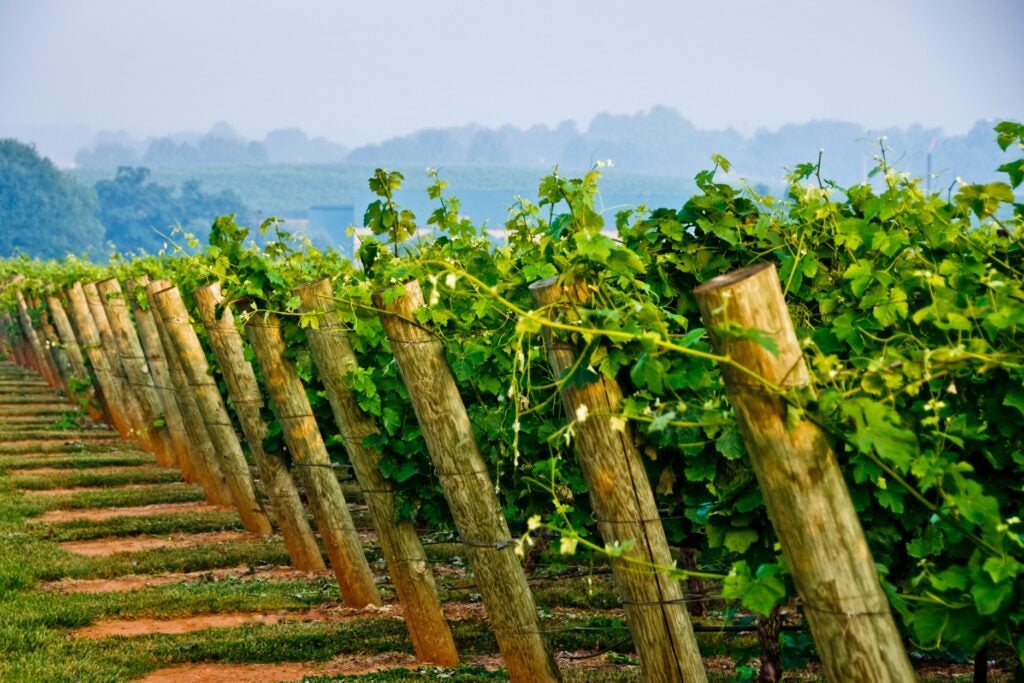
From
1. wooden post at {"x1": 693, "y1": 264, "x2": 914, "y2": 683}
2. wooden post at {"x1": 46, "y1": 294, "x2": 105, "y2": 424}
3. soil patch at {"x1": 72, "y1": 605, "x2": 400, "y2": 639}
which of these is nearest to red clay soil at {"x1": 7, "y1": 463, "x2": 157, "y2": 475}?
wooden post at {"x1": 46, "y1": 294, "x2": 105, "y2": 424}

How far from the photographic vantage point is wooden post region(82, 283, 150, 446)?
16156mm

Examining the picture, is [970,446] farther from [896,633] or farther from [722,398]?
[896,633]

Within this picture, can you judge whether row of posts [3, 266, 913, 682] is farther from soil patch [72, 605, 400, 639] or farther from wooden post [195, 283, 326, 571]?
soil patch [72, 605, 400, 639]

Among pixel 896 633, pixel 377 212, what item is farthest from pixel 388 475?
pixel 896 633

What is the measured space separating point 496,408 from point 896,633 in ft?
11.7

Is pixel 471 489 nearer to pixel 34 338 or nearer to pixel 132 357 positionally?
pixel 132 357

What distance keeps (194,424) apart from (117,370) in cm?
451

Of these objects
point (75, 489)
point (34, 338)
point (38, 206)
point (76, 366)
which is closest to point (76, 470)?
point (75, 489)

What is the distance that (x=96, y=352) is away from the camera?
17562 millimetres

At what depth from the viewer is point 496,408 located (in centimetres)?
622

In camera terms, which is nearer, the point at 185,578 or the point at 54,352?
the point at 185,578

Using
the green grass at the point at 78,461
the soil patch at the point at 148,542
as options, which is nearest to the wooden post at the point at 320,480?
the soil patch at the point at 148,542

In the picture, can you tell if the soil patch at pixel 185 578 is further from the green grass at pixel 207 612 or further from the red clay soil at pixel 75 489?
the red clay soil at pixel 75 489

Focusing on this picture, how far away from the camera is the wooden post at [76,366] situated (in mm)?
19797
